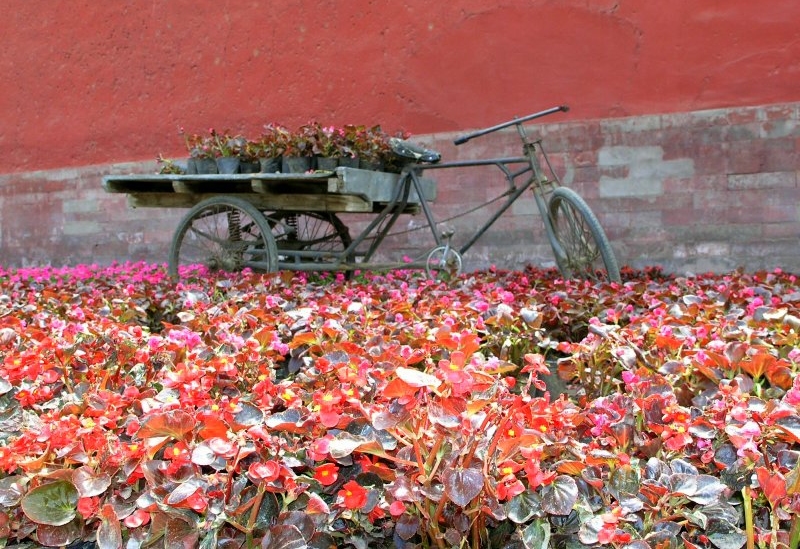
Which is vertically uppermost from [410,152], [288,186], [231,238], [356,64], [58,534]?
[356,64]

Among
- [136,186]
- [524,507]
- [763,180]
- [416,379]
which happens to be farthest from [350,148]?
[524,507]

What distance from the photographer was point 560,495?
→ 954mm

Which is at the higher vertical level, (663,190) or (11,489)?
(663,190)

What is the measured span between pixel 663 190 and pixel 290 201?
2776 millimetres

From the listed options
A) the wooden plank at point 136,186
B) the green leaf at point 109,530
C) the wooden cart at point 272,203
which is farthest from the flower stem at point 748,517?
the wooden plank at point 136,186

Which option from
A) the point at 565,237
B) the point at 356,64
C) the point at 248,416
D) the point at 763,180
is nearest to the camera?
the point at 248,416

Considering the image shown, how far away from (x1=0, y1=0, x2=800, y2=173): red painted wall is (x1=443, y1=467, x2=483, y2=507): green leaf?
200 inches

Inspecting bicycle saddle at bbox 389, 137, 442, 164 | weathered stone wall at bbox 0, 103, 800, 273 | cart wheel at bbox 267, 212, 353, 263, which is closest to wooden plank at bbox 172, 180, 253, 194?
cart wheel at bbox 267, 212, 353, 263

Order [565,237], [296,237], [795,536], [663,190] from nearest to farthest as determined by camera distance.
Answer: [795,536] < [565,237] < [296,237] < [663,190]

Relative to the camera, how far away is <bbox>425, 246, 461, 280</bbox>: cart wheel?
4.06 m

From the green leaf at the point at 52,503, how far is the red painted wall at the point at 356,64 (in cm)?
517

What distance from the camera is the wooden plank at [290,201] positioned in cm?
422

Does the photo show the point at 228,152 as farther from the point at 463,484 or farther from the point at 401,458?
the point at 463,484

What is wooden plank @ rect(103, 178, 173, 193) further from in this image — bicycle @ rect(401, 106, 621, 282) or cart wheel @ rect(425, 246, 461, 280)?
cart wheel @ rect(425, 246, 461, 280)
